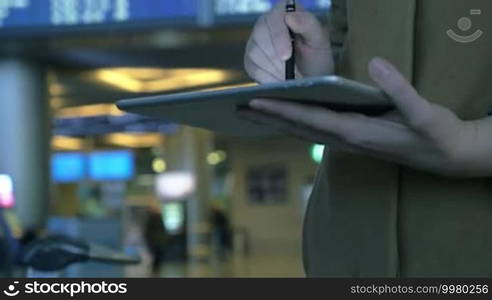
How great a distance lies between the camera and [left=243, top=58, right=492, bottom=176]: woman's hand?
2.68 feet

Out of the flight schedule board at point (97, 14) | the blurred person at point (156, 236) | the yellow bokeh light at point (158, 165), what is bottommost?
the yellow bokeh light at point (158, 165)

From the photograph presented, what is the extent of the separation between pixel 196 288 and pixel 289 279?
0.17 metres

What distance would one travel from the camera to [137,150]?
25875mm

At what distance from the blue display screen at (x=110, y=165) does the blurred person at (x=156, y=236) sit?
1.27 meters

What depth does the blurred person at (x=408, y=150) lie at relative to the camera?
0.84 meters

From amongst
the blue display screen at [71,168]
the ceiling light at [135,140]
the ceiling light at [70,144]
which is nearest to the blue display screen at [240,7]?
the blue display screen at [71,168]

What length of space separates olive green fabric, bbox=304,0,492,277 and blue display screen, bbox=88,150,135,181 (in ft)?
64.6

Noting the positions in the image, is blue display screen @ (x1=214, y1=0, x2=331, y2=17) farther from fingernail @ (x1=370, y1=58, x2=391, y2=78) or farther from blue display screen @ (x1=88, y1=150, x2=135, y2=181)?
blue display screen @ (x1=88, y1=150, x2=135, y2=181)

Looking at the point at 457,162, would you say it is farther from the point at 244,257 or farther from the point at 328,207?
the point at 244,257

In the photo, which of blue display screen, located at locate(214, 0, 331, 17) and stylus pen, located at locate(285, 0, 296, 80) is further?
blue display screen, located at locate(214, 0, 331, 17)

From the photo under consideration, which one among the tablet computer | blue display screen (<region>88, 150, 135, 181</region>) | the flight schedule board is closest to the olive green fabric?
the tablet computer

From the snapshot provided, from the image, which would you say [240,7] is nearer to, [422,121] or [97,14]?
[97,14]

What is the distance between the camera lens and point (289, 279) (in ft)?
3.52

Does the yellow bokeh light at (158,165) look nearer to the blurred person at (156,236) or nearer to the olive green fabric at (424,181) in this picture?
the blurred person at (156,236)
